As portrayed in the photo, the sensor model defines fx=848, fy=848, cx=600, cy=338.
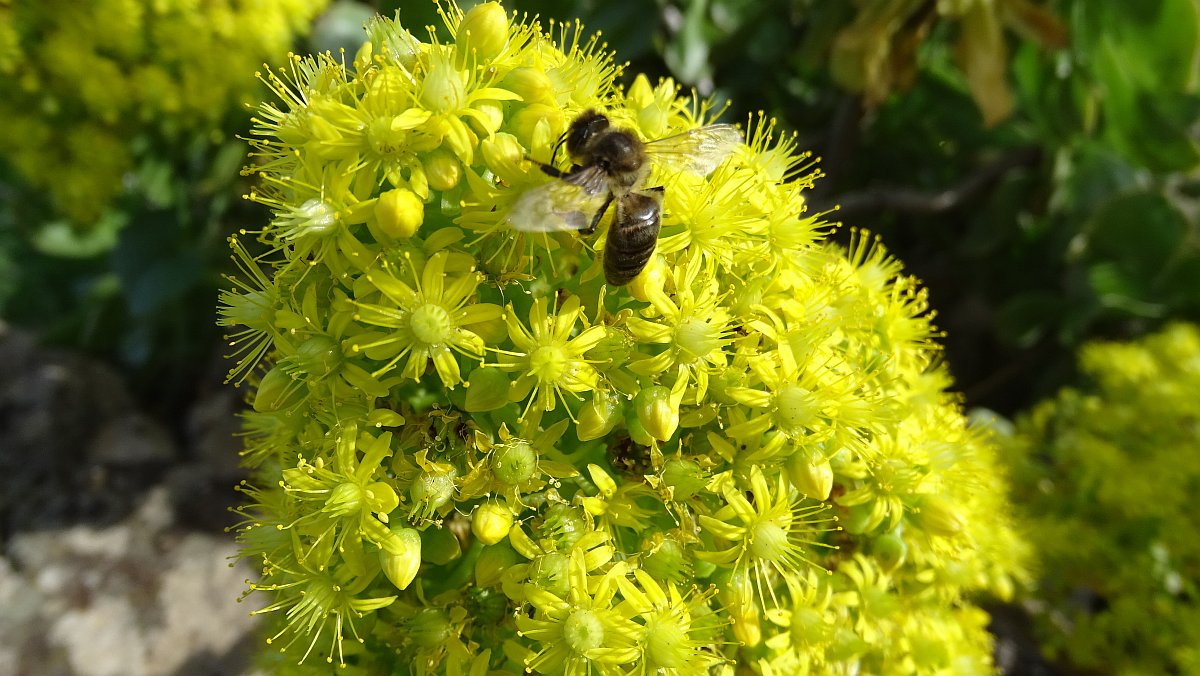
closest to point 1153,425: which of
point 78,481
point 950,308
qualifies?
point 950,308

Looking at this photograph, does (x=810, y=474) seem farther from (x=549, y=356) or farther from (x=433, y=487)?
(x=433, y=487)

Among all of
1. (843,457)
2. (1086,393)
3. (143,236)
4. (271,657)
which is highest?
(843,457)

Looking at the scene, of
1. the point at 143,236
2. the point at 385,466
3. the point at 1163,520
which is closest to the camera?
the point at 385,466

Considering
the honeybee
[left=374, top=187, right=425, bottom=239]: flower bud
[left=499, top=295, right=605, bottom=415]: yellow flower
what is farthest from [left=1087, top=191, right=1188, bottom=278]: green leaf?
[left=374, top=187, right=425, bottom=239]: flower bud

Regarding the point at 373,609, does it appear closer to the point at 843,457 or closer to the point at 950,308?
the point at 843,457

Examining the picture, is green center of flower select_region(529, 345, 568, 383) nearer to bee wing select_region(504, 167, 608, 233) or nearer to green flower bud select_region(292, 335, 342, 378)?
bee wing select_region(504, 167, 608, 233)

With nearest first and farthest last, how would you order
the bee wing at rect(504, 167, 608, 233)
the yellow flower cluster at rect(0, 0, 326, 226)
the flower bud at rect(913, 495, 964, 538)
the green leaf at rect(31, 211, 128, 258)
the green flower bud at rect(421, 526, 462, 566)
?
1. the bee wing at rect(504, 167, 608, 233)
2. the green flower bud at rect(421, 526, 462, 566)
3. the flower bud at rect(913, 495, 964, 538)
4. the yellow flower cluster at rect(0, 0, 326, 226)
5. the green leaf at rect(31, 211, 128, 258)

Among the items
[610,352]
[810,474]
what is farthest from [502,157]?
[810,474]
